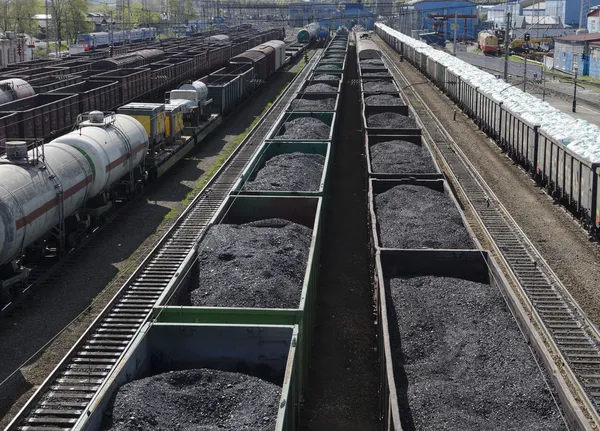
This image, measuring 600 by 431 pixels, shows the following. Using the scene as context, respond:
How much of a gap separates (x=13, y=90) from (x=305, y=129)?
16.5 metres

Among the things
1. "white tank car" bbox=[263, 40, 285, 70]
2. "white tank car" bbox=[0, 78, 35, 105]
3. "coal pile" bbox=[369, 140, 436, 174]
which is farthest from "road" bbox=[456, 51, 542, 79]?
"white tank car" bbox=[0, 78, 35, 105]

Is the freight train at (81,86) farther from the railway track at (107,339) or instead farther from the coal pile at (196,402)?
the coal pile at (196,402)

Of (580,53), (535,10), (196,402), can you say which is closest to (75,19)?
(580,53)

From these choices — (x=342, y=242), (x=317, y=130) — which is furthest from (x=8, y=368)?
(x=317, y=130)

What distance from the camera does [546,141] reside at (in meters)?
26.9

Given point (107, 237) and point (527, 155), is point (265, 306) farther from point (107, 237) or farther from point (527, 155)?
point (527, 155)

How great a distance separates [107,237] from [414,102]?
36685mm

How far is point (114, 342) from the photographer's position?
15094 millimetres

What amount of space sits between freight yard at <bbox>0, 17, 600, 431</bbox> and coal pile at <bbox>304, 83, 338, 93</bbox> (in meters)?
7.50

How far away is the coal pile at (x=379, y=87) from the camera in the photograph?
43.6 metres

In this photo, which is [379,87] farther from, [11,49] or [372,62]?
[11,49]

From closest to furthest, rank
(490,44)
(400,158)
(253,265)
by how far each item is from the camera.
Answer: (253,265) → (400,158) → (490,44)

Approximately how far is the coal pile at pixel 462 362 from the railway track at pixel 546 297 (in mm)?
1297

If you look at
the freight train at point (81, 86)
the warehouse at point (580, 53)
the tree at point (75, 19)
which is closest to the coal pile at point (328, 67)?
the freight train at point (81, 86)
